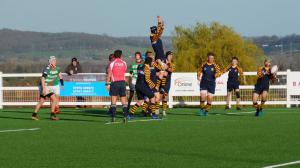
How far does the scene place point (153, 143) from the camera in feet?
55.7

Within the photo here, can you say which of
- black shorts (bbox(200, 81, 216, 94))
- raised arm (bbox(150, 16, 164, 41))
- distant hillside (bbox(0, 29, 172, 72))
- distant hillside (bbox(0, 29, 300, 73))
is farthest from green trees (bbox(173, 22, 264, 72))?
raised arm (bbox(150, 16, 164, 41))

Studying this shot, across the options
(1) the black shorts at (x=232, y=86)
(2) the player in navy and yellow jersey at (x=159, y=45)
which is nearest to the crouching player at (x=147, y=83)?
(2) the player in navy and yellow jersey at (x=159, y=45)

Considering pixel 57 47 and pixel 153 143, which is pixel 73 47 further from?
pixel 153 143

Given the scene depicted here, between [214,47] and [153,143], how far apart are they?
46.1 meters

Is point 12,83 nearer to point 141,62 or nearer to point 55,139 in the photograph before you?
point 141,62

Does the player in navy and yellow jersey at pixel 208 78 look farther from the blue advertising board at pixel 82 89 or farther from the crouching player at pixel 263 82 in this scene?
the blue advertising board at pixel 82 89

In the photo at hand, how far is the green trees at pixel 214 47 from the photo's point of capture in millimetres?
60188

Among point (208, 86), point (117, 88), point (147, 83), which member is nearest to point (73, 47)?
point (208, 86)

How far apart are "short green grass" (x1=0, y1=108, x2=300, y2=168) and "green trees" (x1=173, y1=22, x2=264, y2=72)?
3620cm

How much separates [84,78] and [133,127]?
41.8ft

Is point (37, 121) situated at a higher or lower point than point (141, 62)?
lower

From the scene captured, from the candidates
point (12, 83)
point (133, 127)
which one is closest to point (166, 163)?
point (133, 127)

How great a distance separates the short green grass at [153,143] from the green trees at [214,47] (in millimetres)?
36199

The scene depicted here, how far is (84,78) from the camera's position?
110 feet
